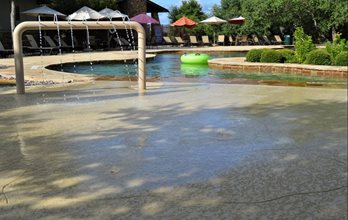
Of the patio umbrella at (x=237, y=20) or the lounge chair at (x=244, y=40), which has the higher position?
the patio umbrella at (x=237, y=20)

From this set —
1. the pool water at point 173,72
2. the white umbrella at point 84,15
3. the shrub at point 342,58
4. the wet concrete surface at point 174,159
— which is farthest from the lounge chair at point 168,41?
the wet concrete surface at point 174,159

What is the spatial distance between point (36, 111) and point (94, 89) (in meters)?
2.34

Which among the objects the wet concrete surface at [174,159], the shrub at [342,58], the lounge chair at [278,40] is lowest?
the wet concrete surface at [174,159]

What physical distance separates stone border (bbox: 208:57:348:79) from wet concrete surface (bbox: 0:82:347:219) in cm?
533

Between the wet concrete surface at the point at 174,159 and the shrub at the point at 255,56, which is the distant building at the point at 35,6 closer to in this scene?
the shrub at the point at 255,56

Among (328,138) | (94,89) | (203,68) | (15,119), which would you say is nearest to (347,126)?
(328,138)

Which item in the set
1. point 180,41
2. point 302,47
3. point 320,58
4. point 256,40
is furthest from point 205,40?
point 320,58

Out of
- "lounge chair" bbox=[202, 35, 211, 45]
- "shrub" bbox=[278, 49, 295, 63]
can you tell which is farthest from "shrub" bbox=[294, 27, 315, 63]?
"lounge chair" bbox=[202, 35, 211, 45]

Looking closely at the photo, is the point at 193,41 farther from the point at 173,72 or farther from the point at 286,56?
the point at 173,72

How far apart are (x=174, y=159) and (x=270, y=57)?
1108 centimetres

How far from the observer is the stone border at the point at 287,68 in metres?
A: 12.1

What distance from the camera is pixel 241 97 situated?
23.8 ft

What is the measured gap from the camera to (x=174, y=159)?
12.8 feet

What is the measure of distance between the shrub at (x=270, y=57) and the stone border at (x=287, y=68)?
0.55 metres
